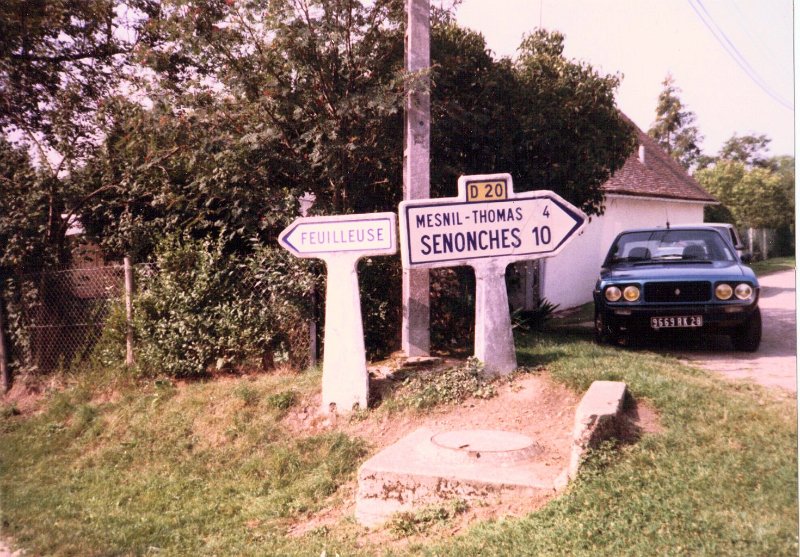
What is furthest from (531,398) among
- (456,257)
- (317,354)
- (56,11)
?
(56,11)

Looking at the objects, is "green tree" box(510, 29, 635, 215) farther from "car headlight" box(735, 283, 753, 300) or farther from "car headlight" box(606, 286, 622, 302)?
"car headlight" box(735, 283, 753, 300)

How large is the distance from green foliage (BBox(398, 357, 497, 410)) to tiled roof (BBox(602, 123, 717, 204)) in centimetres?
1063

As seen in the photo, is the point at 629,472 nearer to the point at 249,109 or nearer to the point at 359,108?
the point at 359,108

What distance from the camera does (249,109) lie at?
7980mm

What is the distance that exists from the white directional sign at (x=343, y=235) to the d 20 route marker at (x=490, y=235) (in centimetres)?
20

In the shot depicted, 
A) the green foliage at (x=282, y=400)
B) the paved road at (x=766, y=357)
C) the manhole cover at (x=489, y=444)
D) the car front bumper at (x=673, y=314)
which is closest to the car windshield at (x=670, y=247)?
the car front bumper at (x=673, y=314)

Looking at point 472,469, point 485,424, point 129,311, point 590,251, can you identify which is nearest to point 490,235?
point 485,424

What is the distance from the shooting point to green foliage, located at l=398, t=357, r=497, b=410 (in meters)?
6.01

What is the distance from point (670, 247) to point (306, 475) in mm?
5950

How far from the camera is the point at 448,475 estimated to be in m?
4.41

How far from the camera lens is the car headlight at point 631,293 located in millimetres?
7952

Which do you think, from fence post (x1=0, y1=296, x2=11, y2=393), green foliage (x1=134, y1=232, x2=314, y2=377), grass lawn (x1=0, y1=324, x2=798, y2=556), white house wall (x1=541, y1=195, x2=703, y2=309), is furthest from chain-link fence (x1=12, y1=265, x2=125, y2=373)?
white house wall (x1=541, y1=195, x2=703, y2=309)

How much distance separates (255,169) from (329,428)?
11.4 ft

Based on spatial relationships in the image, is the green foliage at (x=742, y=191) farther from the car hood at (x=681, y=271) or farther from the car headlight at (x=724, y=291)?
the car headlight at (x=724, y=291)
